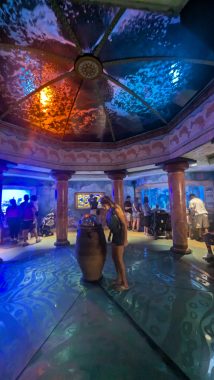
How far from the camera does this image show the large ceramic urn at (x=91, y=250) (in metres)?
3.91

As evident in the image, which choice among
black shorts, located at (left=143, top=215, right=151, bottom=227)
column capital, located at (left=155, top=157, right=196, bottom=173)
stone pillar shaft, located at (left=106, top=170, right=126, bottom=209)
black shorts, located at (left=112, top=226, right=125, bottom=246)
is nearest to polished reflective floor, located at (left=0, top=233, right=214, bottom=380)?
black shorts, located at (left=112, top=226, right=125, bottom=246)

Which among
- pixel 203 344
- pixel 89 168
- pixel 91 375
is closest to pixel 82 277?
pixel 91 375

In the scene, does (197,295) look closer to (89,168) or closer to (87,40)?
(87,40)

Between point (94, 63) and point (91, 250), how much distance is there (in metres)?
3.82

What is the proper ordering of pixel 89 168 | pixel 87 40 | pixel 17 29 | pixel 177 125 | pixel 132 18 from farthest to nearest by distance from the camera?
pixel 89 168
pixel 177 125
pixel 87 40
pixel 17 29
pixel 132 18

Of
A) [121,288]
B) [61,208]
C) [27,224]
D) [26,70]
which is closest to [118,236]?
[121,288]

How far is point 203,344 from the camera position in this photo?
7.26ft

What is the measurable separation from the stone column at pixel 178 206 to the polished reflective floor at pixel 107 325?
1353 mm

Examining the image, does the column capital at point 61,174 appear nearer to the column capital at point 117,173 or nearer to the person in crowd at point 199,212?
the column capital at point 117,173

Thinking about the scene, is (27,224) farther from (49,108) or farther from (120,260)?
(120,260)

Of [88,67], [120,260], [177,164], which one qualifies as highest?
[88,67]

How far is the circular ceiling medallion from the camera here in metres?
3.28

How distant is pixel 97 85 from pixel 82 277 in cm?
461

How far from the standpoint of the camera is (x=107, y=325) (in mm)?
2605
